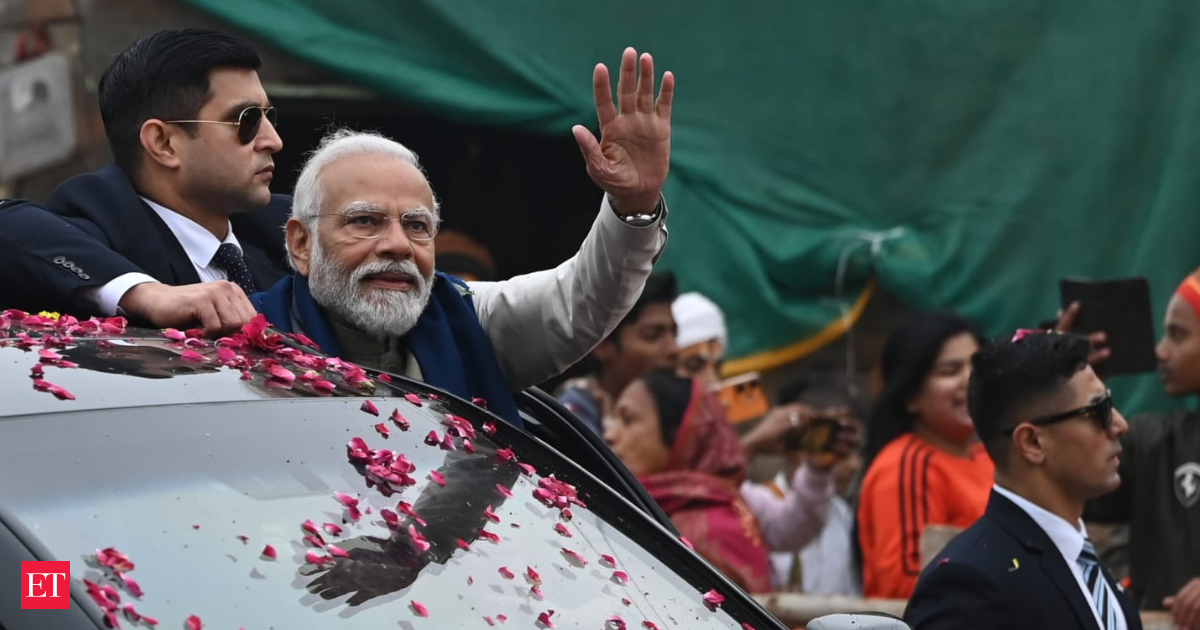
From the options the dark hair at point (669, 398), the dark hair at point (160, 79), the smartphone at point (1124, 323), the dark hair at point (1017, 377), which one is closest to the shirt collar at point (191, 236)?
the dark hair at point (160, 79)

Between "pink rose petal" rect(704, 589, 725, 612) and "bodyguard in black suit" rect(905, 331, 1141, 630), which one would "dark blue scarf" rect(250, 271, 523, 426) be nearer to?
"pink rose petal" rect(704, 589, 725, 612)

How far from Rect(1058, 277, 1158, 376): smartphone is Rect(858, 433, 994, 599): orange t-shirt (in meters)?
0.61

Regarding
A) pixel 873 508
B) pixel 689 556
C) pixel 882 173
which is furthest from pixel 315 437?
pixel 882 173

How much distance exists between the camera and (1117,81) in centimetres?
776

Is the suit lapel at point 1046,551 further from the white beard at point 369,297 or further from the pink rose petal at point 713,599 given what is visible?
the white beard at point 369,297

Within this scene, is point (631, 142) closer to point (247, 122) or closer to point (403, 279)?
point (403, 279)

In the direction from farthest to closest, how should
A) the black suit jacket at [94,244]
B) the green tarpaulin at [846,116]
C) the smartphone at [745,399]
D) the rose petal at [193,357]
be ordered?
the green tarpaulin at [846,116] → the smartphone at [745,399] → the black suit jacket at [94,244] → the rose petal at [193,357]

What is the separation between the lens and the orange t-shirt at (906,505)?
18.7 ft

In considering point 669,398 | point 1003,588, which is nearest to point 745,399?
point 669,398

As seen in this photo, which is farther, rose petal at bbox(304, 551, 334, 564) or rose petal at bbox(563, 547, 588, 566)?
rose petal at bbox(563, 547, 588, 566)

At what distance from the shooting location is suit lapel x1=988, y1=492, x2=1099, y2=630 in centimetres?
395

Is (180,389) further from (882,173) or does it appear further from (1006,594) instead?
(882,173)

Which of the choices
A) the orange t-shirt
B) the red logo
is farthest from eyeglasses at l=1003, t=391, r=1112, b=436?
the red logo

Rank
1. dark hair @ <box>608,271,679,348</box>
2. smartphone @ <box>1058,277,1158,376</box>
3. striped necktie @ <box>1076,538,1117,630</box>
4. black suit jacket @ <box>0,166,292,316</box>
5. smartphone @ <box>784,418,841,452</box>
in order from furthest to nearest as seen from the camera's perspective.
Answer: dark hair @ <box>608,271,679,348</box> → smartphone @ <box>784,418,841,452</box> → smartphone @ <box>1058,277,1158,376</box> → striped necktie @ <box>1076,538,1117,630</box> → black suit jacket @ <box>0,166,292,316</box>
